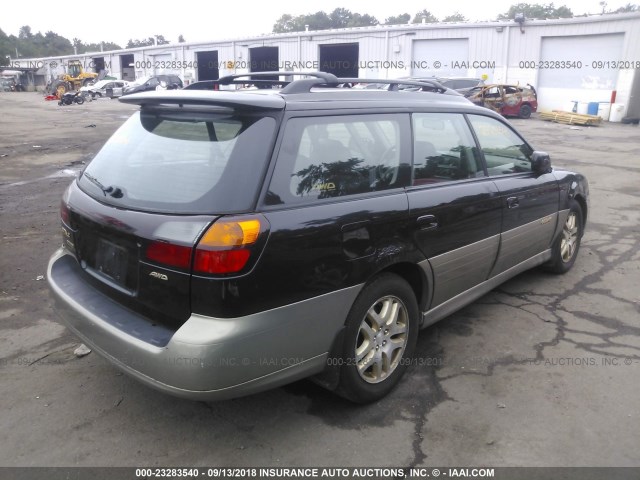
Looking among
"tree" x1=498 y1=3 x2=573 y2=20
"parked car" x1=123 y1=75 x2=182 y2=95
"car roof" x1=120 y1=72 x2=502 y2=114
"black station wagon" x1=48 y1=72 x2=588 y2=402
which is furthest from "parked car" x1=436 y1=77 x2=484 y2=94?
"tree" x1=498 y1=3 x2=573 y2=20

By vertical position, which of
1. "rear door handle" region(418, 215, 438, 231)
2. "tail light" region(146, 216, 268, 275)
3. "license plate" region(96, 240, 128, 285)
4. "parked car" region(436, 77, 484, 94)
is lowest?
"license plate" region(96, 240, 128, 285)

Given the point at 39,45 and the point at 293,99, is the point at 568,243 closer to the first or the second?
the point at 293,99

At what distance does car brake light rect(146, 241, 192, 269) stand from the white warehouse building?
28698mm

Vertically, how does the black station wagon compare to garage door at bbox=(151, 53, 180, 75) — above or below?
below

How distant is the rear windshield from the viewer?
8.20 ft

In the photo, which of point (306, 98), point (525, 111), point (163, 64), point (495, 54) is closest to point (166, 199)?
point (306, 98)

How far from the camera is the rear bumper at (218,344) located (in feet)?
7.80

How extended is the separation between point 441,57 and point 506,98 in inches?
339

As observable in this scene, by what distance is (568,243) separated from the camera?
5223 mm

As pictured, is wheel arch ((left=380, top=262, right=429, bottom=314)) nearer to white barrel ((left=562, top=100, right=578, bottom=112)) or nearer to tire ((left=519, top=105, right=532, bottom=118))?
tire ((left=519, top=105, right=532, bottom=118))

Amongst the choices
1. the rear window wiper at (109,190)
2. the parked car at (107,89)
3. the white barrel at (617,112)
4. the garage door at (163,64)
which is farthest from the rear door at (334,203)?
the garage door at (163,64)

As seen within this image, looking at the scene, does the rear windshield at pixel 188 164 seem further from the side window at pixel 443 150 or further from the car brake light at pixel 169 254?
the side window at pixel 443 150

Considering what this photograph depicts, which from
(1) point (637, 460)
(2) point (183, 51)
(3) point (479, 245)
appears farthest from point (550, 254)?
(2) point (183, 51)

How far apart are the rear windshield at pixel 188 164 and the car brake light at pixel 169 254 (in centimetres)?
18
